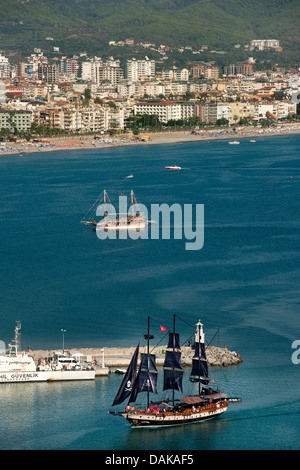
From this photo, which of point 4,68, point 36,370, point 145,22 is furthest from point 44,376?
point 145,22

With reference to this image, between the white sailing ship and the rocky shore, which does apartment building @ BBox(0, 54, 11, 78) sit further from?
the rocky shore

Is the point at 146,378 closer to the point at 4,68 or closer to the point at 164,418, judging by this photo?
the point at 164,418

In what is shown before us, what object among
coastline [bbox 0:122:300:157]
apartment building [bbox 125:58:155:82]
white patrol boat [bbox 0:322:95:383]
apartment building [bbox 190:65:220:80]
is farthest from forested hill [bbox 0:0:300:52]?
white patrol boat [bbox 0:322:95:383]

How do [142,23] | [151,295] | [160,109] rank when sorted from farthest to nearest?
[142,23]
[160,109]
[151,295]

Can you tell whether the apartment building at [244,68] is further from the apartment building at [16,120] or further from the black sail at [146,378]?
the black sail at [146,378]

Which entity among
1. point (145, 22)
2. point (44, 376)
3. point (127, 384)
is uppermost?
point (145, 22)

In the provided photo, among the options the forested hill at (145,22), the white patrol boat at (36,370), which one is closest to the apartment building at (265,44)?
the forested hill at (145,22)
